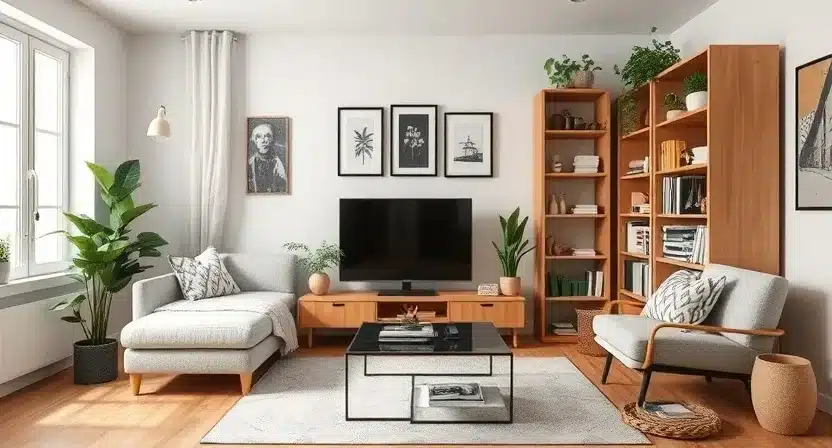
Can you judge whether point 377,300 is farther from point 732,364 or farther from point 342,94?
point 732,364

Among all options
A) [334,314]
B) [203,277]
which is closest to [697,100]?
[334,314]

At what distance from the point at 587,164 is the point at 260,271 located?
2.80 meters

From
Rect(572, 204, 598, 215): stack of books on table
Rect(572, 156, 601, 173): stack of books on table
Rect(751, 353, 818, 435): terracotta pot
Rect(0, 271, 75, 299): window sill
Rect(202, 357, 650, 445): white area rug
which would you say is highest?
Rect(572, 156, 601, 173): stack of books on table

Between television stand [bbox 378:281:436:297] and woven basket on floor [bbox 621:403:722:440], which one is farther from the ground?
television stand [bbox 378:281:436:297]

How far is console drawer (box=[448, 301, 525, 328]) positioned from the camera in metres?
4.80

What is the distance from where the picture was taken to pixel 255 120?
5.20 metres

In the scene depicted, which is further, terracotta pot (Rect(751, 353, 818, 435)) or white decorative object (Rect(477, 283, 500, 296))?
white decorative object (Rect(477, 283, 500, 296))

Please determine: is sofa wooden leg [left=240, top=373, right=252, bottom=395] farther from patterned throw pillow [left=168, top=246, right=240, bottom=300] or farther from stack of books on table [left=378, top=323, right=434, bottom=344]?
patterned throw pillow [left=168, top=246, right=240, bottom=300]

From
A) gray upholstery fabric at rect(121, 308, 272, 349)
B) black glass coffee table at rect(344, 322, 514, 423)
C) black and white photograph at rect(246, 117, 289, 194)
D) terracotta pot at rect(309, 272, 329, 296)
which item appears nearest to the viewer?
black glass coffee table at rect(344, 322, 514, 423)

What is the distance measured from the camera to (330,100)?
521 centimetres

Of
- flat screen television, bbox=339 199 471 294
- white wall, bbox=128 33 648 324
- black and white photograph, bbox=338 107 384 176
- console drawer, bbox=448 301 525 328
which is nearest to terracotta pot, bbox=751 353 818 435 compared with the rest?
console drawer, bbox=448 301 525 328

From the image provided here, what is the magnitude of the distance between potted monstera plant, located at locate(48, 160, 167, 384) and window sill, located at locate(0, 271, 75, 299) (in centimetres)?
9

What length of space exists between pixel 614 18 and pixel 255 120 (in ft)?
9.97

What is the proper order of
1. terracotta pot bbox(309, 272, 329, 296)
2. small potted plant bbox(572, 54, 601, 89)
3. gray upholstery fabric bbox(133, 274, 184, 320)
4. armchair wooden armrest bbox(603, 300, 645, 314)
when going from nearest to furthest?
gray upholstery fabric bbox(133, 274, 184, 320), armchair wooden armrest bbox(603, 300, 645, 314), terracotta pot bbox(309, 272, 329, 296), small potted plant bbox(572, 54, 601, 89)
